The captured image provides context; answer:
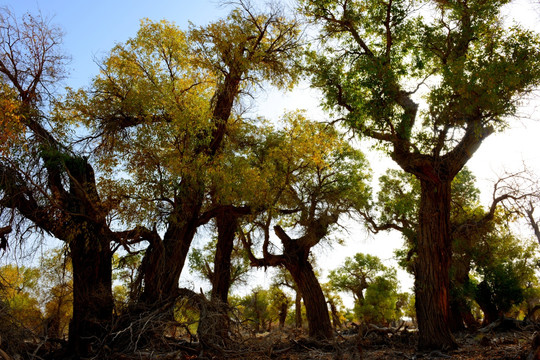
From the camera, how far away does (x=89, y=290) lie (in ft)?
30.2

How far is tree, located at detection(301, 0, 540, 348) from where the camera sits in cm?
814

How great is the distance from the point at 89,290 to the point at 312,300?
25.8 feet

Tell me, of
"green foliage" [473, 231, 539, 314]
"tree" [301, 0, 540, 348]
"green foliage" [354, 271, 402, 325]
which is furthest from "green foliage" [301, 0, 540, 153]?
"green foliage" [354, 271, 402, 325]

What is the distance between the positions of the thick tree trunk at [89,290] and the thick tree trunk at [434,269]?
6963mm

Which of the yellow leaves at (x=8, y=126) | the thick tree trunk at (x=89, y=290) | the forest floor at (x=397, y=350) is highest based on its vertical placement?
the yellow leaves at (x=8, y=126)

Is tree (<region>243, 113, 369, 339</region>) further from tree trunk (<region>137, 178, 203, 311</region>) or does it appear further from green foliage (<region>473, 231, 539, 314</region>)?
green foliage (<region>473, 231, 539, 314</region>)

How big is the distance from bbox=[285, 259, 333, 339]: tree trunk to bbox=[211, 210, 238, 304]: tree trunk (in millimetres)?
2441

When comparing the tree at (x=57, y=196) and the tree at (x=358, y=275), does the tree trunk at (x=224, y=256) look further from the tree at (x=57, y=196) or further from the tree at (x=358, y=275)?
the tree at (x=358, y=275)

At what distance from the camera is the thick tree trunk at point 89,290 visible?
862 centimetres

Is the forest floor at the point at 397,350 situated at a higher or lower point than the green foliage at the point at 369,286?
lower

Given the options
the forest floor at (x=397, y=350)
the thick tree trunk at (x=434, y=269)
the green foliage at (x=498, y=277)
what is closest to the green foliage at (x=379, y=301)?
the green foliage at (x=498, y=277)

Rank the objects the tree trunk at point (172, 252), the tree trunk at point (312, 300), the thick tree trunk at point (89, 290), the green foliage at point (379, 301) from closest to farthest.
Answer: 1. the thick tree trunk at point (89, 290)
2. the tree trunk at point (172, 252)
3. the tree trunk at point (312, 300)
4. the green foliage at point (379, 301)

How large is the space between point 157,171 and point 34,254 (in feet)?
10.5

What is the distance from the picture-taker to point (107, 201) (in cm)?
896
